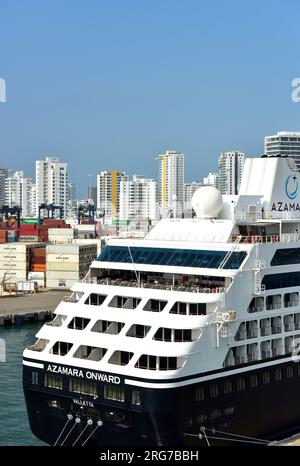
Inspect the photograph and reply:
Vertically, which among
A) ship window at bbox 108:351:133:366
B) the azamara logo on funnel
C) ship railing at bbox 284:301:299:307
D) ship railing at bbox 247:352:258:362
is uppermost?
the azamara logo on funnel

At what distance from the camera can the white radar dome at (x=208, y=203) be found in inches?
658

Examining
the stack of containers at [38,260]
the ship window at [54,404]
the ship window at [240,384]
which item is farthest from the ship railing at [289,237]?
the stack of containers at [38,260]

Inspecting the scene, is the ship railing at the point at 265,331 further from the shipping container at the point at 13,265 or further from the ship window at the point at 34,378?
the shipping container at the point at 13,265

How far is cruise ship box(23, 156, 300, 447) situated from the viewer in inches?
521

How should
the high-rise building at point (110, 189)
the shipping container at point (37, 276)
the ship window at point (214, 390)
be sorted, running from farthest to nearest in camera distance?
the high-rise building at point (110, 189) < the shipping container at point (37, 276) < the ship window at point (214, 390)

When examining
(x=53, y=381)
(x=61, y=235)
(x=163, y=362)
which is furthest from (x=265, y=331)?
(x=61, y=235)

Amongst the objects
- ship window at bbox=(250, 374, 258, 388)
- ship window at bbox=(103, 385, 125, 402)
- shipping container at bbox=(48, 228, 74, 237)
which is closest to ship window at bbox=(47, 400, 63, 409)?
ship window at bbox=(103, 385, 125, 402)

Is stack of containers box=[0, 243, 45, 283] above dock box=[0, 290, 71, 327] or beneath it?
above

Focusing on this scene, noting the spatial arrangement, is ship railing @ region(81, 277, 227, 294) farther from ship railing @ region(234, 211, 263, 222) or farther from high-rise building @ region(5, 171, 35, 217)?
high-rise building @ region(5, 171, 35, 217)

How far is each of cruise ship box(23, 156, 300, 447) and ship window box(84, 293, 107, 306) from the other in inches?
0.9

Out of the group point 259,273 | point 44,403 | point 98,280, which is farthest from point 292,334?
point 44,403

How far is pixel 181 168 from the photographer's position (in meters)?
130

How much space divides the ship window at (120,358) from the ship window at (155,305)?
3.25 feet
